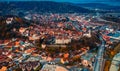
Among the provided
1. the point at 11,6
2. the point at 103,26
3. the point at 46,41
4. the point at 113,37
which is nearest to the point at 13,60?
the point at 46,41

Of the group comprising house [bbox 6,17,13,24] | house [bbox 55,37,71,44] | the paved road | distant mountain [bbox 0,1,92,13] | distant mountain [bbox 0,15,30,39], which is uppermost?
house [bbox 6,17,13,24]

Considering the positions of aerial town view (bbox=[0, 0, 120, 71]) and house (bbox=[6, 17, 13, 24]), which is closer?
aerial town view (bbox=[0, 0, 120, 71])

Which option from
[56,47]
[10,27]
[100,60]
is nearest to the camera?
[100,60]

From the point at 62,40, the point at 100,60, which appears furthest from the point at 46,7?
the point at 100,60

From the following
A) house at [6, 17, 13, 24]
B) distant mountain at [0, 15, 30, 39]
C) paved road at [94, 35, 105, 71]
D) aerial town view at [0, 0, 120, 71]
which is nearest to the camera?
paved road at [94, 35, 105, 71]

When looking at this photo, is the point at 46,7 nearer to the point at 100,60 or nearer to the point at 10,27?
the point at 10,27

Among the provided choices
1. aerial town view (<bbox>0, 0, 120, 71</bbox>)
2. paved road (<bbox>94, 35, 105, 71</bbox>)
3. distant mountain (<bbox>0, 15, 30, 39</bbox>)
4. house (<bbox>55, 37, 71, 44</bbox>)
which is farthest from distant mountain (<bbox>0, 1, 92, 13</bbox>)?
paved road (<bbox>94, 35, 105, 71</bbox>)

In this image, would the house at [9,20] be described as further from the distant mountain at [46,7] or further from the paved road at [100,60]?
the distant mountain at [46,7]

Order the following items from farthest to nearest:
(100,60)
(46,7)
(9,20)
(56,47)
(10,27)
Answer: (46,7), (9,20), (10,27), (56,47), (100,60)

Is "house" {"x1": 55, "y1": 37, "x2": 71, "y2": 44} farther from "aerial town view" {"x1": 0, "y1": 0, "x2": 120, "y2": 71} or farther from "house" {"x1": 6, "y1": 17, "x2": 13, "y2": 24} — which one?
"house" {"x1": 6, "y1": 17, "x2": 13, "y2": 24}

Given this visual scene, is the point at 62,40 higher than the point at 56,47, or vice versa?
the point at 62,40

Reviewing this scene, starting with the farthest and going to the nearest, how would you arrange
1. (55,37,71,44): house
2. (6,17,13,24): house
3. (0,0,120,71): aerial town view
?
(6,17,13,24): house → (55,37,71,44): house → (0,0,120,71): aerial town view
